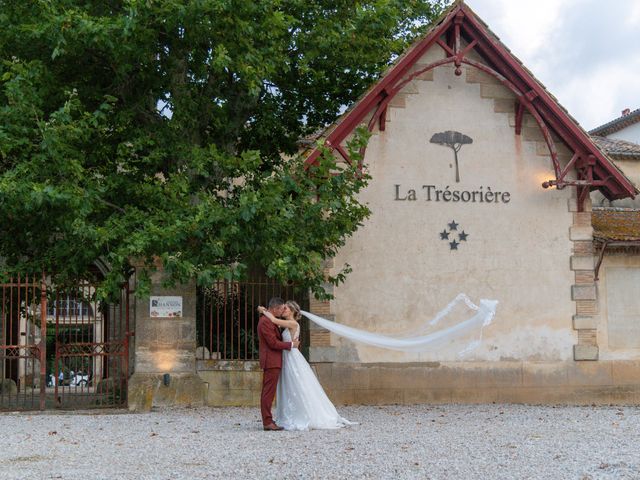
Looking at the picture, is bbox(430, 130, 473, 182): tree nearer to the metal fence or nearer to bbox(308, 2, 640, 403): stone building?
bbox(308, 2, 640, 403): stone building

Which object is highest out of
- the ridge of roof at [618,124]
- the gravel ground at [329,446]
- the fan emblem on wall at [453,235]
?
the ridge of roof at [618,124]

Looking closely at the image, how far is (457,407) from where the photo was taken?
14.6m

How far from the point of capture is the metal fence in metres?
14.7

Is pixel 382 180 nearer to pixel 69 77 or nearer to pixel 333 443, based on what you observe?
pixel 69 77

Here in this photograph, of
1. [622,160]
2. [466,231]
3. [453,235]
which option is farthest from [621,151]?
[453,235]

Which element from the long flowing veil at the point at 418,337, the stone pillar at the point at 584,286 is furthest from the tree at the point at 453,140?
the long flowing veil at the point at 418,337

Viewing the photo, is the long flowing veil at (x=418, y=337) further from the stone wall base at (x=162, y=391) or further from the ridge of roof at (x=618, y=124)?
the ridge of roof at (x=618, y=124)

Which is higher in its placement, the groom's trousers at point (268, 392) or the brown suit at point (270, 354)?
the brown suit at point (270, 354)

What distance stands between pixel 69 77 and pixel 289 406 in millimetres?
6519

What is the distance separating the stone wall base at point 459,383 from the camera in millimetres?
14492

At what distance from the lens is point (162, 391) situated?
14.0 metres

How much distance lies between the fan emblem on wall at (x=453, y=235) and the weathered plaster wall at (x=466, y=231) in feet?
0.24

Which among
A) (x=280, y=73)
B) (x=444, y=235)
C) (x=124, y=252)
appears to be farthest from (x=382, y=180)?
(x=124, y=252)

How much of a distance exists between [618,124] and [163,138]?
24816 millimetres
